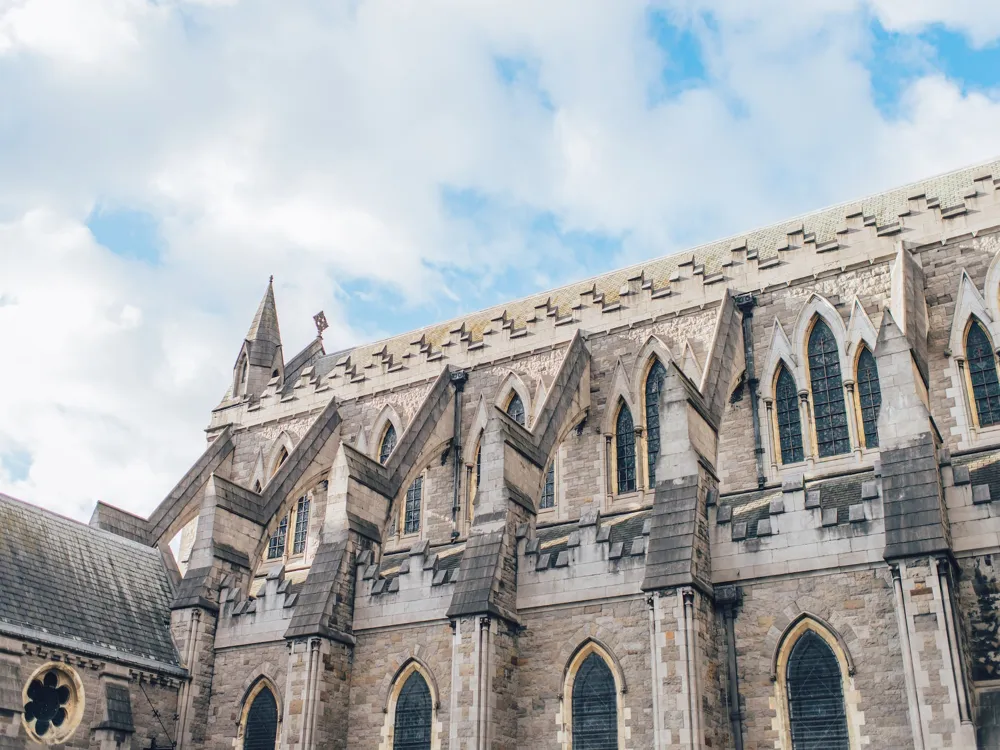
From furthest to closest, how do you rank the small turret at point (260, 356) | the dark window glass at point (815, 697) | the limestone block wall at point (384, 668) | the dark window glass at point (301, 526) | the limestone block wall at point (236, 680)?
the small turret at point (260, 356), the dark window glass at point (301, 526), the limestone block wall at point (236, 680), the limestone block wall at point (384, 668), the dark window glass at point (815, 697)

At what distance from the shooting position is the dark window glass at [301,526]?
90.8 ft

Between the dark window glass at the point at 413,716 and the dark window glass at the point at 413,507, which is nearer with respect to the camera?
the dark window glass at the point at 413,716

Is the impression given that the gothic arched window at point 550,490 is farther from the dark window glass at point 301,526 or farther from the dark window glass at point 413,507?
the dark window glass at point 301,526

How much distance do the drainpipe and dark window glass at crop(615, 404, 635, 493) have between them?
5919 mm

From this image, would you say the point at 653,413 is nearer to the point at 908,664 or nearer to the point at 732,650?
the point at 732,650

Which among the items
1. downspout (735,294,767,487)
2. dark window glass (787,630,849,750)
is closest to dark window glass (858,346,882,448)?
downspout (735,294,767,487)

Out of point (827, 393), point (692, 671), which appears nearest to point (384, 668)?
point (692, 671)

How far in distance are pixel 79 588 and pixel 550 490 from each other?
1044 cm

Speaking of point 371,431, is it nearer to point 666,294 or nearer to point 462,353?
point 462,353

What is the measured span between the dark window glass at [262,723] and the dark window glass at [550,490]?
23.8 feet

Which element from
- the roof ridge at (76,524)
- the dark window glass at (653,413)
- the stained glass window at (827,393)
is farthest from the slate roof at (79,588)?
the stained glass window at (827,393)

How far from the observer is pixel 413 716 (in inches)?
760

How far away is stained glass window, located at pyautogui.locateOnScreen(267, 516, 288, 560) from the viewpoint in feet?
91.9

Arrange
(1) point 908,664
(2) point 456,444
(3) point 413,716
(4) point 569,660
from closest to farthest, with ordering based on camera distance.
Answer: (1) point 908,664
(4) point 569,660
(3) point 413,716
(2) point 456,444
